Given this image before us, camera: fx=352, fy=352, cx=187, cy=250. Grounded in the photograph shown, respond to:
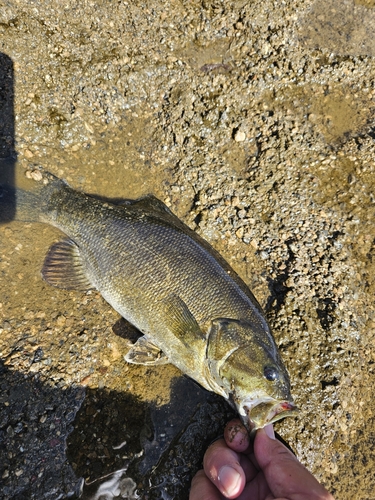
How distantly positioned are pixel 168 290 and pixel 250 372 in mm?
985

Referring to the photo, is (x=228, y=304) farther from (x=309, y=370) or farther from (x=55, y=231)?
(x=55, y=231)

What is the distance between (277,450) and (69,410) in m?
1.90

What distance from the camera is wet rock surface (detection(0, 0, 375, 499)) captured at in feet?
11.1

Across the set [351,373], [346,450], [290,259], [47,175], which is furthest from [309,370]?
[47,175]

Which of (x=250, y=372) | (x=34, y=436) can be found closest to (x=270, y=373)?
(x=250, y=372)

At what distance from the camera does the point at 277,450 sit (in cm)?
280

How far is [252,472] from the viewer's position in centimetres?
301

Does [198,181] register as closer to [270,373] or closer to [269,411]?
[270,373]

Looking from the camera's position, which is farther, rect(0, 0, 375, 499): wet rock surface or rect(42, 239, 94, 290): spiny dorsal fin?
rect(42, 239, 94, 290): spiny dorsal fin

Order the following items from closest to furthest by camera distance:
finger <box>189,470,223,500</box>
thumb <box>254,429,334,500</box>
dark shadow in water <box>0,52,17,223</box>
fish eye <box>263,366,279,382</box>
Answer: thumb <box>254,429,334,500</box>
finger <box>189,470,223,500</box>
fish eye <box>263,366,279,382</box>
dark shadow in water <box>0,52,17,223</box>

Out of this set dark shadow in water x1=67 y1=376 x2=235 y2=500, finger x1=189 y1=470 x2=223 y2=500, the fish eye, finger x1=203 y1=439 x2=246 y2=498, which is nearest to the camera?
finger x1=203 y1=439 x2=246 y2=498

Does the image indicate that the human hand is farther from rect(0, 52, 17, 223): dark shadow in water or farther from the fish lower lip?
rect(0, 52, 17, 223): dark shadow in water

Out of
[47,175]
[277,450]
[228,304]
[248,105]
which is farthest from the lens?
[248,105]

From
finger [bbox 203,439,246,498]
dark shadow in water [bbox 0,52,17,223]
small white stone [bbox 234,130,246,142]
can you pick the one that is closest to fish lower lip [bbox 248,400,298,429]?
finger [bbox 203,439,246,498]
